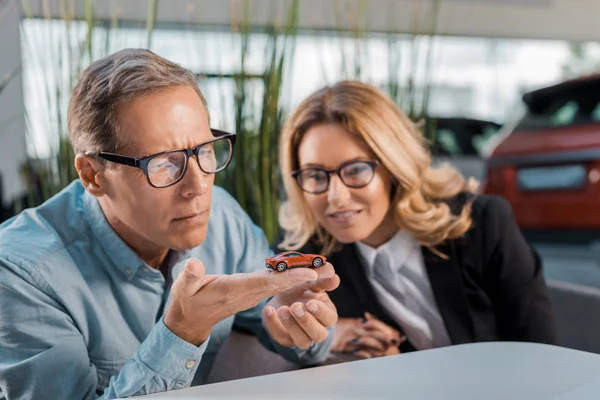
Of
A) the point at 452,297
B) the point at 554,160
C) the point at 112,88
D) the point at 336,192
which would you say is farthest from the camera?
the point at 554,160

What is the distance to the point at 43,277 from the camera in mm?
937

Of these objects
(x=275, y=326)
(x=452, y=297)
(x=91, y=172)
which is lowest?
(x=452, y=297)

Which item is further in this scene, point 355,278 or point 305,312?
point 355,278

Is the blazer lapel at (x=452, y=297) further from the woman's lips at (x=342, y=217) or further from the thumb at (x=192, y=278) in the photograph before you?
the thumb at (x=192, y=278)

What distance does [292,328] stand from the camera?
1001 millimetres

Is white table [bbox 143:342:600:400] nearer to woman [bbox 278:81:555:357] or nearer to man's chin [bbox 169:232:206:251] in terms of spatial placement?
man's chin [bbox 169:232:206:251]

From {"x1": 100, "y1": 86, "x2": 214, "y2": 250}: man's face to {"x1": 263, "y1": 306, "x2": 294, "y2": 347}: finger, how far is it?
0.14m

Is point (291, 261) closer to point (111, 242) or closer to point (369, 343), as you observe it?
point (111, 242)

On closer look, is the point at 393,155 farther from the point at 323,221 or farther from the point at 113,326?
the point at 113,326

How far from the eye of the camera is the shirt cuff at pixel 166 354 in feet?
2.85

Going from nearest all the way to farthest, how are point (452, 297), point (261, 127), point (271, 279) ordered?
point (271, 279) → point (452, 297) → point (261, 127)

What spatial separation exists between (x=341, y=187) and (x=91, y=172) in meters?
0.52

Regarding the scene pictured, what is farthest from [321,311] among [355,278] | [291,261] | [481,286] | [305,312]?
[481,286]

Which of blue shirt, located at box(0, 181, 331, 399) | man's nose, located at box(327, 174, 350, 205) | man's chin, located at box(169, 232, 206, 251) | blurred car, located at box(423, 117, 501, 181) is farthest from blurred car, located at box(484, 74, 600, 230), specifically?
man's chin, located at box(169, 232, 206, 251)
